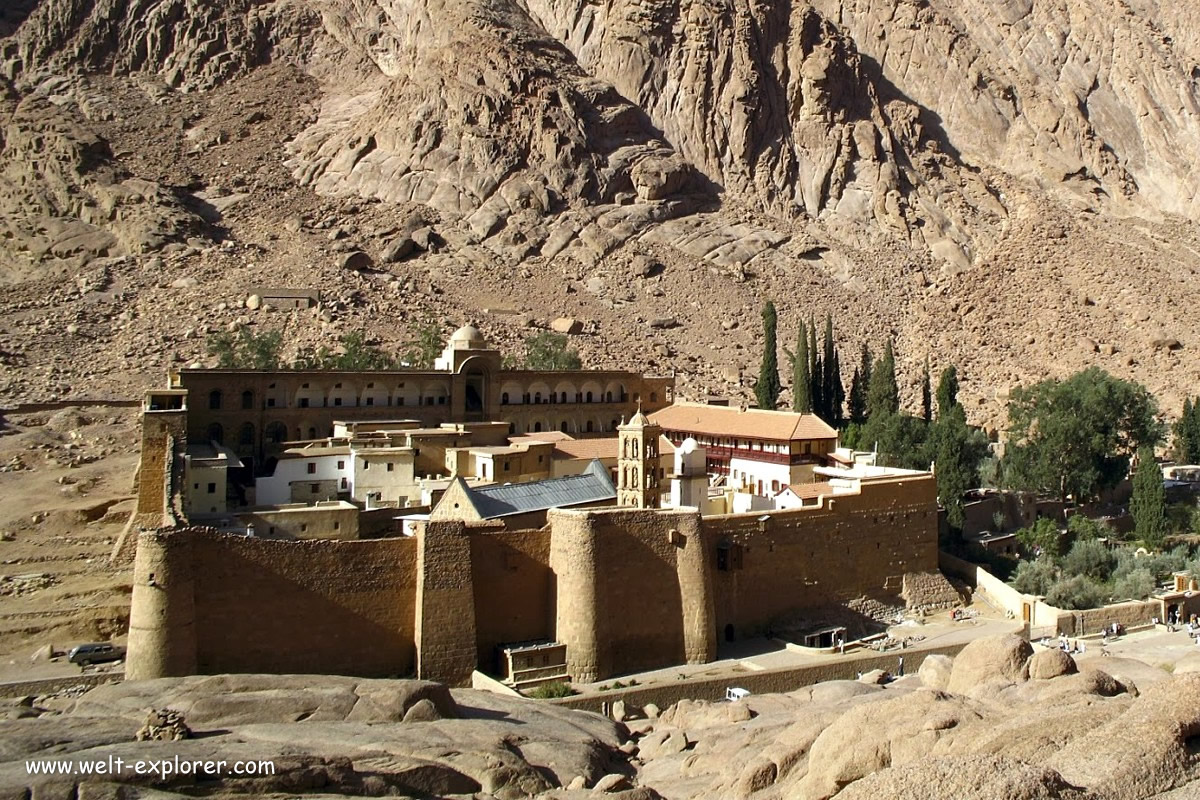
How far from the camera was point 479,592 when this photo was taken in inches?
904

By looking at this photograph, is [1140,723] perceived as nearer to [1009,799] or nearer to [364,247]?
[1009,799]

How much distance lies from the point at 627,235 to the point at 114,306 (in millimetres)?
28788

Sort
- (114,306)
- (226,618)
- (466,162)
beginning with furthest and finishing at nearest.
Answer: (466,162)
(114,306)
(226,618)

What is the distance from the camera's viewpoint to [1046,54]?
3521 inches

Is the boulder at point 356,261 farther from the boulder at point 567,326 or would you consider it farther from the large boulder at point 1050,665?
the large boulder at point 1050,665

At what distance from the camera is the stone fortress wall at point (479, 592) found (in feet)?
66.6

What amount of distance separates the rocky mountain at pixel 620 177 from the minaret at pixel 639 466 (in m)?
27.5

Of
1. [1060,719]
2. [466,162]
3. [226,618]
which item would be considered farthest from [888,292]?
[1060,719]

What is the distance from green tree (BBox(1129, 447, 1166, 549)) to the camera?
113ft

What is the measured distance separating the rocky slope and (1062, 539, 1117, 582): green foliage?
13624mm

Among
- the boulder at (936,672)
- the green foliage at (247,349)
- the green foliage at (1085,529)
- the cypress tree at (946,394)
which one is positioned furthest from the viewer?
the green foliage at (247,349)

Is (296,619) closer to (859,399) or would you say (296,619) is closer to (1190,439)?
(859,399)

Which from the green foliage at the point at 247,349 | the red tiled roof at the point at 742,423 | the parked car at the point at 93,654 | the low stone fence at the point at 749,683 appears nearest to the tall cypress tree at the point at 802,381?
the red tiled roof at the point at 742,423

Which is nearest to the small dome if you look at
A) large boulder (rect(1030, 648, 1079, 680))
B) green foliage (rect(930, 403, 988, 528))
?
green foliage (rect(930, 403, 988, 528))
